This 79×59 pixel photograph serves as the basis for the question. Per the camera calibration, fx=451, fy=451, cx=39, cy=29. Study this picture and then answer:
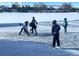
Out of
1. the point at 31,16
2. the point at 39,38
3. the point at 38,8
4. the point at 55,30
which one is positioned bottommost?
the point at 39,38

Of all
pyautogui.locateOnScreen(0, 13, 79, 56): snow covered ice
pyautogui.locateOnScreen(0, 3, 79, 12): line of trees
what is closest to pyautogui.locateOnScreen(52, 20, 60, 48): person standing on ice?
pyautogui.locateOnScreen(0, 13, 79, 56): snow covered ice

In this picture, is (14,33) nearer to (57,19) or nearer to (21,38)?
(21,38)

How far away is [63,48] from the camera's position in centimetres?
710

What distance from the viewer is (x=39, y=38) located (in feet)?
23.6

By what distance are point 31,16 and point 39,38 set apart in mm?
376

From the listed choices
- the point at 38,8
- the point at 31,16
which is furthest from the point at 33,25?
the point at 38,8

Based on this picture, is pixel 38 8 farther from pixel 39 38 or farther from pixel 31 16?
pixel 39 38

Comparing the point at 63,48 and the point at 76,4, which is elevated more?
the point at 76,4

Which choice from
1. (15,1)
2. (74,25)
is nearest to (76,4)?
(74,25)

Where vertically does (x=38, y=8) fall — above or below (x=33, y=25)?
above

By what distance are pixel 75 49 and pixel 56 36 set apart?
0.37m

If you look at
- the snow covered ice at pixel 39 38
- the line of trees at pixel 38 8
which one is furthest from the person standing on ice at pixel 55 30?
the line of trees at pixel 38 8

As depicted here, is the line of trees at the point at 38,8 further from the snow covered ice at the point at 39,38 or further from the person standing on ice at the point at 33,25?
the person standing on ice at the point at 33,25

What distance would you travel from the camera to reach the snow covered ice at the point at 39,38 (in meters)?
7.09
